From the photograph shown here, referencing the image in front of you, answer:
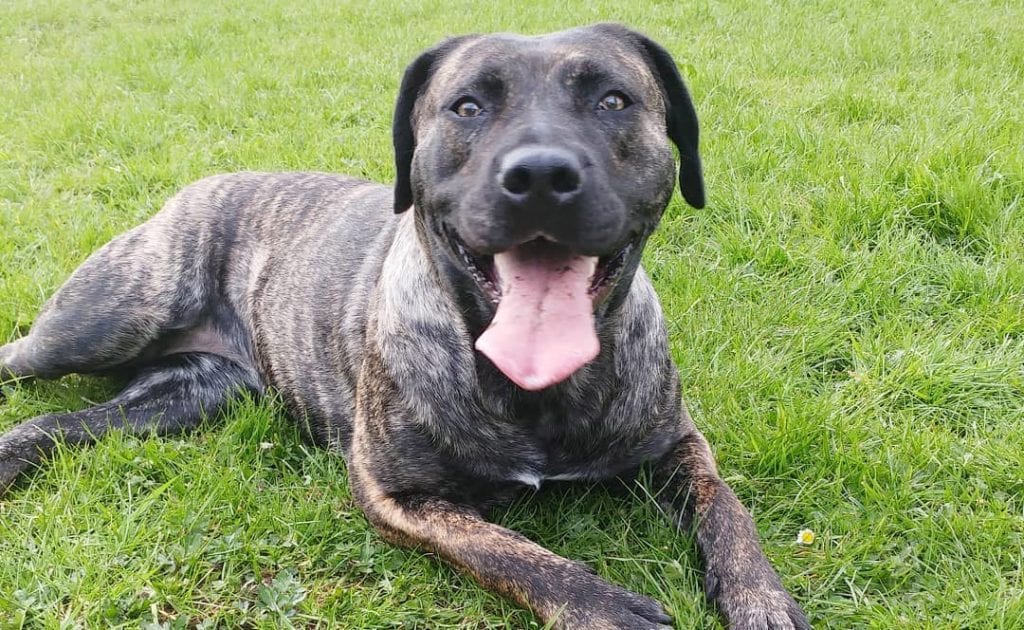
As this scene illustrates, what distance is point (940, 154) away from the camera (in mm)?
4641

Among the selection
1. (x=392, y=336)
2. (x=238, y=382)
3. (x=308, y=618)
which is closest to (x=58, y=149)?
(x=238, y=382)

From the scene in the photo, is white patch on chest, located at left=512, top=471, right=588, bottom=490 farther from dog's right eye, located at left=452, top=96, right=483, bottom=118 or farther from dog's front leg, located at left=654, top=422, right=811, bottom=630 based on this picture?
dog's right eye, located at left=452, top=96, right=483, bottom=118

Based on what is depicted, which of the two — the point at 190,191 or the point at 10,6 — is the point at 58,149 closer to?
the point at 190,191

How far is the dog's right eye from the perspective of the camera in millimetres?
2631

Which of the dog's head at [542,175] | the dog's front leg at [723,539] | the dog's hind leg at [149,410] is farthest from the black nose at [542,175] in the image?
the dog's hind leg at [149,410]

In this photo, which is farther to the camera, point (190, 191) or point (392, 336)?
point (190, 191)

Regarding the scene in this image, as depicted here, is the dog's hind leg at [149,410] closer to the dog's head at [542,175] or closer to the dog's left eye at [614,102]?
the dog's head at [542,175]

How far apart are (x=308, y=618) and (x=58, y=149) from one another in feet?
16.4

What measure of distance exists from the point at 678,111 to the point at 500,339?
114 centimetres

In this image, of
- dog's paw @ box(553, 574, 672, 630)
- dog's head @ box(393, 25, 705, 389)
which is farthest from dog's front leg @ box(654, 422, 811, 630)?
dog's head @ box(393, 25, 705, 389)

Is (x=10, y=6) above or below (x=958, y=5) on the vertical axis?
below

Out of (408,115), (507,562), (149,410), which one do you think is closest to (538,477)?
(507,562)

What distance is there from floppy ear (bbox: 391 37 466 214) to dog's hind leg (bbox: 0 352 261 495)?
1.33 metres

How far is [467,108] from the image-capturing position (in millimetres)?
2645
